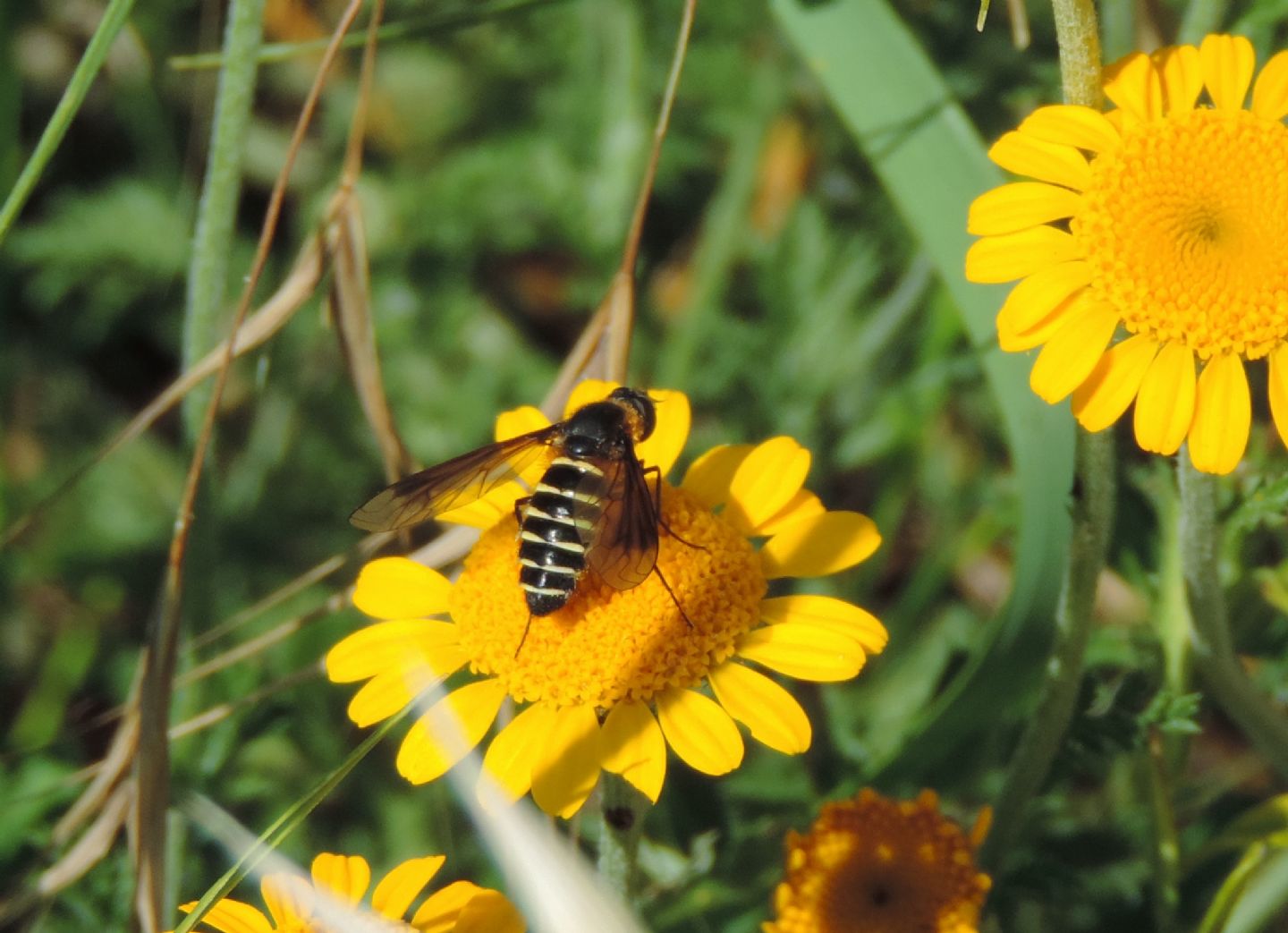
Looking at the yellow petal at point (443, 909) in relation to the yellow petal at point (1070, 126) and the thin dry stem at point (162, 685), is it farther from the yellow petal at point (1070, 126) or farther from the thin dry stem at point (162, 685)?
the yellow petal at point (1070, 126)

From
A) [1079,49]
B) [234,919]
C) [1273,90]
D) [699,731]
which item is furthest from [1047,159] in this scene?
[234,919]

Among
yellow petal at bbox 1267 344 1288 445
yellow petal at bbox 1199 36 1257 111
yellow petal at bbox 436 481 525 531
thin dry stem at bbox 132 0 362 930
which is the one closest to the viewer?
yellow petal at bbox 1267 344 1288 445

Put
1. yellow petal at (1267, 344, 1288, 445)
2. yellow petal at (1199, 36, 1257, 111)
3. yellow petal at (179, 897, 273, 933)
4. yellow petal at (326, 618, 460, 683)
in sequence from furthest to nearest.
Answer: yellow petal at (326, 618, 460, 683) < yellow petal at (1199, 36, 1257, 111) < yellow petal at (179, 897, 273, 933) < yellow petal at (1267, 344, 1288, 445)

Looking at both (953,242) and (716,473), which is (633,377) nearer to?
(953,242)

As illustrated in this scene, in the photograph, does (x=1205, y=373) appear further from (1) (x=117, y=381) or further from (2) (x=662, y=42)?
(1) (x=117, y=381)

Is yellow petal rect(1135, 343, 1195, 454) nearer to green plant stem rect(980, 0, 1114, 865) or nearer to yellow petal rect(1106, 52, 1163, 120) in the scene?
green plant stem rect(980, 0, 1114, 865)

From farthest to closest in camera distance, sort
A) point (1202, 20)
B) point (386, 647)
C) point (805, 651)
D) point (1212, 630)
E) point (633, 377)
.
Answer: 1. point (633, 377)
2. point (1202, 20)
3. point (1212, 630)
4. point (386, 647)
5. point (805, 651)

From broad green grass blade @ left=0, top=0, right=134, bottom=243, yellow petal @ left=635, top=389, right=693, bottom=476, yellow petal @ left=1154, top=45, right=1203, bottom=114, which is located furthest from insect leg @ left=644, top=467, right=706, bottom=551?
broad green grass blade @ left=0, top=0, right=134, bottom=243
